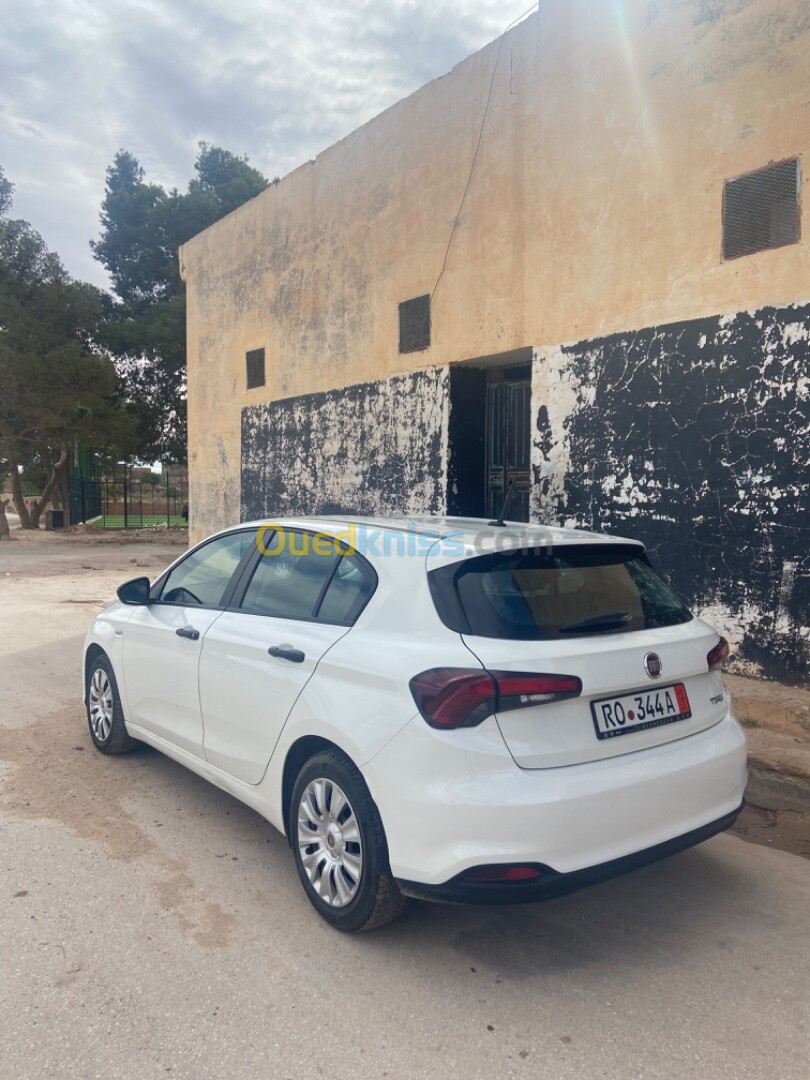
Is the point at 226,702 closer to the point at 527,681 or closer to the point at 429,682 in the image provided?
the point at 429,682

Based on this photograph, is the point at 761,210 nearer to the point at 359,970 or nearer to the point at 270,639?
the point at 270,639

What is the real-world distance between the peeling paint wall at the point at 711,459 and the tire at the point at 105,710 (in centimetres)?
434

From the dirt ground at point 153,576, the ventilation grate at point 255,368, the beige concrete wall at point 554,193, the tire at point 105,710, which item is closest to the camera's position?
the dirt ground at point 153,576

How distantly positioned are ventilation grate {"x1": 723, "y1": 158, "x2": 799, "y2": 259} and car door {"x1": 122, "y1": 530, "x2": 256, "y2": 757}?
450 cm

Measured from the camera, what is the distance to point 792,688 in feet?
18.8

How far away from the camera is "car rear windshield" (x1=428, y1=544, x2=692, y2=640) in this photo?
8.93 feet

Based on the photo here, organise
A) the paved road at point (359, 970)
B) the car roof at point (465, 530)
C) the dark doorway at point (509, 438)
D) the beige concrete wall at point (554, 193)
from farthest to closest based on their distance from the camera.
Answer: the dark doorway at point (509, 438) < the beige concrete wall at point (554, 193) < the car roof at point (465, 530) < the paved road at point (359, 970)

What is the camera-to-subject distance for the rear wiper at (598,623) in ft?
9.08

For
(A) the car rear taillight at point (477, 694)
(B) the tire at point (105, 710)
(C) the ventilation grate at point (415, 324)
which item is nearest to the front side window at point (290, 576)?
(A) the car rear taillight at point (477, 694)

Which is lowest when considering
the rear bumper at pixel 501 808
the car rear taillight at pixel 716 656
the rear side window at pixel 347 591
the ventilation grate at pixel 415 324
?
the rear bumper at pixel 501 808

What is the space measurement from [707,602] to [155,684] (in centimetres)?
433

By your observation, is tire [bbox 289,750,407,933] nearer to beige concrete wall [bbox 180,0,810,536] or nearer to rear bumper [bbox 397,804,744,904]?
rear bumper [bbox 397,804,744,904]

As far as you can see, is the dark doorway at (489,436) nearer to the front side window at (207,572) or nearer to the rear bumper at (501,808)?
the front side window at (207,572)

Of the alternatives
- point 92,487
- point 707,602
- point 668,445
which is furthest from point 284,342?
point 92,487
